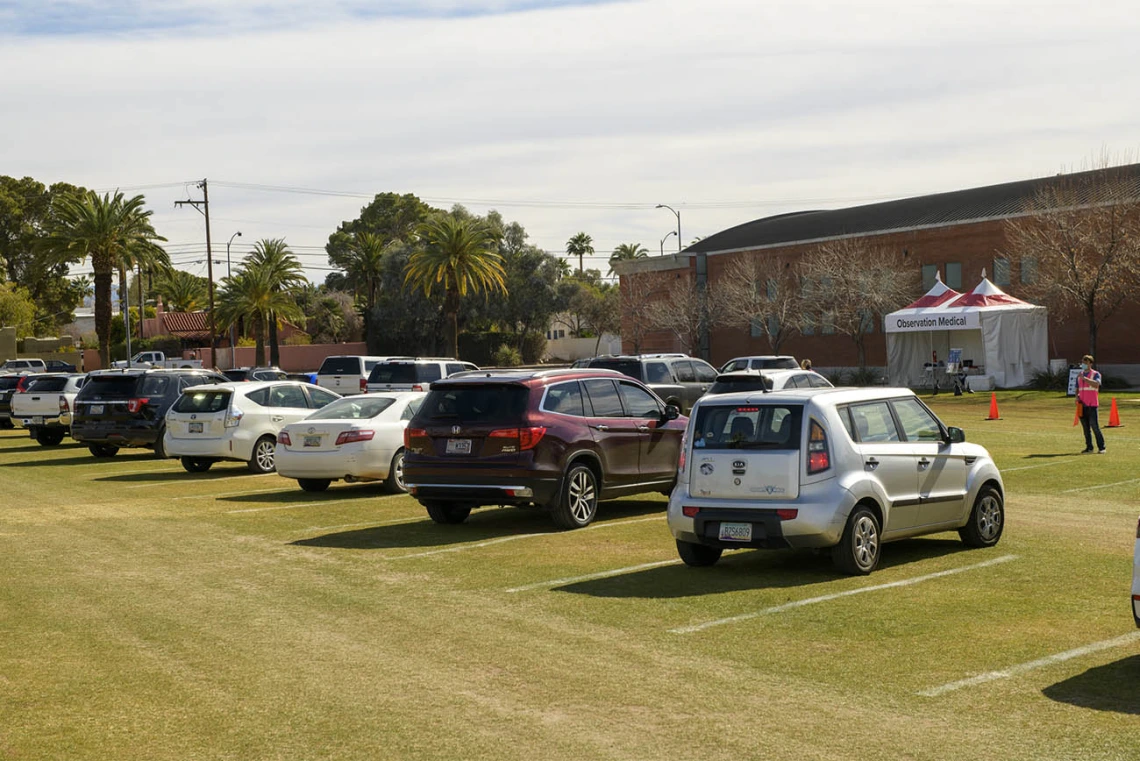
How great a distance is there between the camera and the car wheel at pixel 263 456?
22.5 meters

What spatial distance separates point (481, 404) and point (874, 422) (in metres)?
4.76

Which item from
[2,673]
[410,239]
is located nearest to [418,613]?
[2,673]

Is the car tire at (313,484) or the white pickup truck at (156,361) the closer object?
the car tire at (313,484)

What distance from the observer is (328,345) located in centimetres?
9488

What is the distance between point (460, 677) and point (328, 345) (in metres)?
88.8

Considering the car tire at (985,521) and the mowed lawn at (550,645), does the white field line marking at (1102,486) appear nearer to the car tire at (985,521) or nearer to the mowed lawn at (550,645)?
the mowed lawn at (550,645)

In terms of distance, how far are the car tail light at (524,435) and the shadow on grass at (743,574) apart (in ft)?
8.80

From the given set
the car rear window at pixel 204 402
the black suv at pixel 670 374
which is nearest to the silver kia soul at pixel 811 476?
the car rear window at pixel 204 402

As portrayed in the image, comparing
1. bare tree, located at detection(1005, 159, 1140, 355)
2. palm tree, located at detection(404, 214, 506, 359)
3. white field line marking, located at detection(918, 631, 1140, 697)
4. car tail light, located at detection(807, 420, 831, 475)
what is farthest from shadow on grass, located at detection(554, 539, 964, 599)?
palm tree, located at detection(404, 214, 506, 359)

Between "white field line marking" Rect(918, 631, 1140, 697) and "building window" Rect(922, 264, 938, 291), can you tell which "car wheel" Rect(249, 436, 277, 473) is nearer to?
"white field line marking" Rect(918, 631, 1140, 697)

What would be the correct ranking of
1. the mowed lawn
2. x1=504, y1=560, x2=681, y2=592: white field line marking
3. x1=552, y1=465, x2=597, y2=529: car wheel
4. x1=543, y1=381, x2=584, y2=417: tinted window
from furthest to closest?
1. x1=543, y1=381, x2=584, y2=417: tinted window
2. x1=552, y1=465, x2=597, y2=529: car wheel
3. x1=504, y1=560, x2=681, y2=592: white field line marking
4. the mowed lawn

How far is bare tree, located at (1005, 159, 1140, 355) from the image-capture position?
4959cm

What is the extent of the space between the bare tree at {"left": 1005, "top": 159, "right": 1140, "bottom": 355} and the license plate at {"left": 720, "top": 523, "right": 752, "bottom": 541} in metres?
41.5

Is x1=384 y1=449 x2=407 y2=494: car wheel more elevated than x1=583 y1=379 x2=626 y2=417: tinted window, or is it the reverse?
x1=583 y1=379 x2=626 y2=417: tinted window
